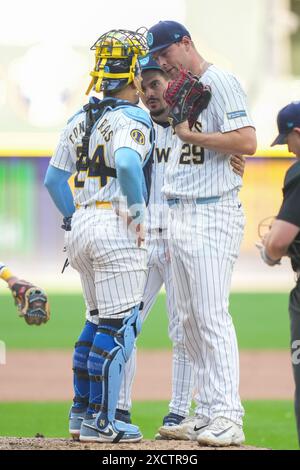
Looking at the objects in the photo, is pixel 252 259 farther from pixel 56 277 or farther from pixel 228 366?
pixel 228 366

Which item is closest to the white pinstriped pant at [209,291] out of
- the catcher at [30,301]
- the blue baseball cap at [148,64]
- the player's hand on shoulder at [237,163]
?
the player's hand on shoulder at [237,163]

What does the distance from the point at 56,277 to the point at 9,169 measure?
3579 mm

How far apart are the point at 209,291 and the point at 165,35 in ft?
4.05

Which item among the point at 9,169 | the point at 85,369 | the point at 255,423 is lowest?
the point at 255,423

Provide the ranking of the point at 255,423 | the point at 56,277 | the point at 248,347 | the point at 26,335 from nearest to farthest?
the point at 255,423 < the point at 248,347 < the point at 26,335 < the point at 56,277

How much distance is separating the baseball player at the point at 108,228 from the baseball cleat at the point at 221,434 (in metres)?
0.35

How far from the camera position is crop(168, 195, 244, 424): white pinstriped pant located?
4742 millimetres

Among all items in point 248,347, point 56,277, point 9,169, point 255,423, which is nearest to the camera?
point 255,423

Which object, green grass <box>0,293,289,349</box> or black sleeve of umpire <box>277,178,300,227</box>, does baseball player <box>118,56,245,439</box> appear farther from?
green grass <box>0,293,289,349</box>

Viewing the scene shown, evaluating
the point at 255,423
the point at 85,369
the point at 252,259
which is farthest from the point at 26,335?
the point at 252,259

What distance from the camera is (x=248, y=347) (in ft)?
41.6

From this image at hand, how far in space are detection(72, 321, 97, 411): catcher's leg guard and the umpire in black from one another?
1067mm

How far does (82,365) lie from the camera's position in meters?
4.91

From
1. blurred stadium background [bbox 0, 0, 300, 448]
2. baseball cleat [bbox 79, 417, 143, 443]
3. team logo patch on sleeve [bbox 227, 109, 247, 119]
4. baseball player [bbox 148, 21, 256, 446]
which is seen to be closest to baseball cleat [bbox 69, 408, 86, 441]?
baseball cleat [bbox 79, 417, 143, 443]
